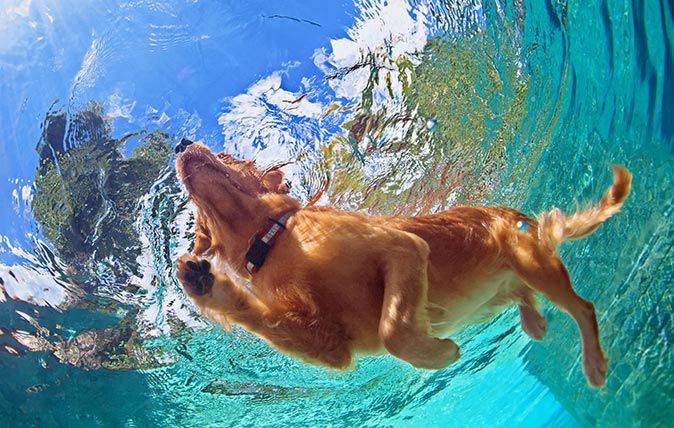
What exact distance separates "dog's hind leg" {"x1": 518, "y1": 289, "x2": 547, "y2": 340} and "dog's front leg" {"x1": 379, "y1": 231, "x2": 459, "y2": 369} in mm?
1806

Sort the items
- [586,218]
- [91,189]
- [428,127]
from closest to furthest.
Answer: [586,218]
[91,189]
[428,127]

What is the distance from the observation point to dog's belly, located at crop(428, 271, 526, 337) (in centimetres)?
388

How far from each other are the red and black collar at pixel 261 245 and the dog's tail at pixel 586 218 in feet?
8.09

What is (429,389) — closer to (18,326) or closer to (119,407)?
(119,407)

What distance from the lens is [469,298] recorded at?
Result: 4094 mm

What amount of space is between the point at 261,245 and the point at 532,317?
110 inches

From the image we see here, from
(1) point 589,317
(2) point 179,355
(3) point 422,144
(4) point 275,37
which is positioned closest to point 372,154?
(3) point 422,144

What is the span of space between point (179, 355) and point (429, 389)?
8.41m

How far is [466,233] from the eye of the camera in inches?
165

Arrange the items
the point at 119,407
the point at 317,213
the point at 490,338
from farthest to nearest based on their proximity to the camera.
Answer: the point at 490,338 → the point at 119,407 → the point at 317,213

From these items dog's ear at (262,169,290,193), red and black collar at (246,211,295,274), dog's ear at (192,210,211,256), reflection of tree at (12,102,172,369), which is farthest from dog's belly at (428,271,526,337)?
reflection of tree at (12,102,172,369)

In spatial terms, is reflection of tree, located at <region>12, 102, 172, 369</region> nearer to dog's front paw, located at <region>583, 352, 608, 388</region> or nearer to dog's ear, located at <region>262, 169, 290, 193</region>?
dog's ear, located at <region>262, 169, 290, 193</region>

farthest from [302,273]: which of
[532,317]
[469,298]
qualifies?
[532,317]

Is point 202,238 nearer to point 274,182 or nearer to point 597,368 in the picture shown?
point 274,182
